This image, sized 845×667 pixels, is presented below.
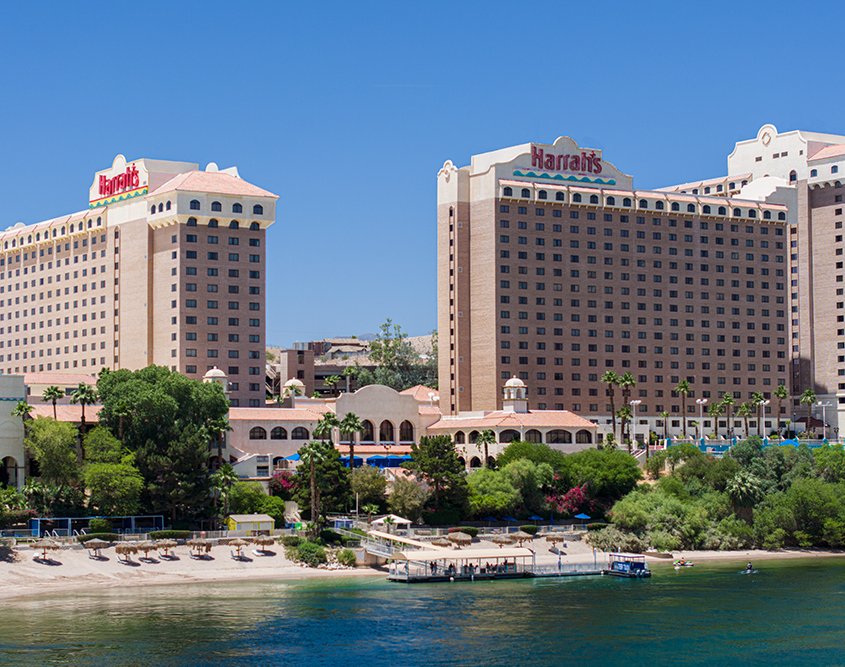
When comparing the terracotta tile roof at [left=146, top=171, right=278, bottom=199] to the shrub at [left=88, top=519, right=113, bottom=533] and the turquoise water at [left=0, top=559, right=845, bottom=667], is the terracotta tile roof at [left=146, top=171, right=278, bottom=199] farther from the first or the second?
the turquoise water at [left=0, top=559, right=845, bottom=667]

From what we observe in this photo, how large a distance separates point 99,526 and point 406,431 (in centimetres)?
6140

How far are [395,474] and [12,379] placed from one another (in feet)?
150

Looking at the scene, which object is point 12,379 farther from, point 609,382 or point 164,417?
point 609,382

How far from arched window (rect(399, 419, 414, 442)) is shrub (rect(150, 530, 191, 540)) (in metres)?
55.6

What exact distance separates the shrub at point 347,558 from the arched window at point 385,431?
49513 mm

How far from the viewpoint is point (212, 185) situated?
188375 mm

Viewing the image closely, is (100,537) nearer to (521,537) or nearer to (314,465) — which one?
(314,465)

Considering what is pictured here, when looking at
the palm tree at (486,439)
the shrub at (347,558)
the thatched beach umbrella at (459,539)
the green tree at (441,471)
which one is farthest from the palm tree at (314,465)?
the palm tree at (486,439)

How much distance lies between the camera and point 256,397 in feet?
611

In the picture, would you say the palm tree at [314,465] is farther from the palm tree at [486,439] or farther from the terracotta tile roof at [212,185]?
the terracotta tile roof at [212,185]

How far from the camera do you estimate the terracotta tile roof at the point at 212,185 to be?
186 meters

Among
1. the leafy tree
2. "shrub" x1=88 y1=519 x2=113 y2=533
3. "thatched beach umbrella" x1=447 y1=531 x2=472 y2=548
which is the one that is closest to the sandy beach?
"shrub" x1=88 y1=519 x2=113 y2=533

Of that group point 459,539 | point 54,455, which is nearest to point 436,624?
point 459,539

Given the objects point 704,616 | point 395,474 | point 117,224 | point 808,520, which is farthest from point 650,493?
point 117,224
